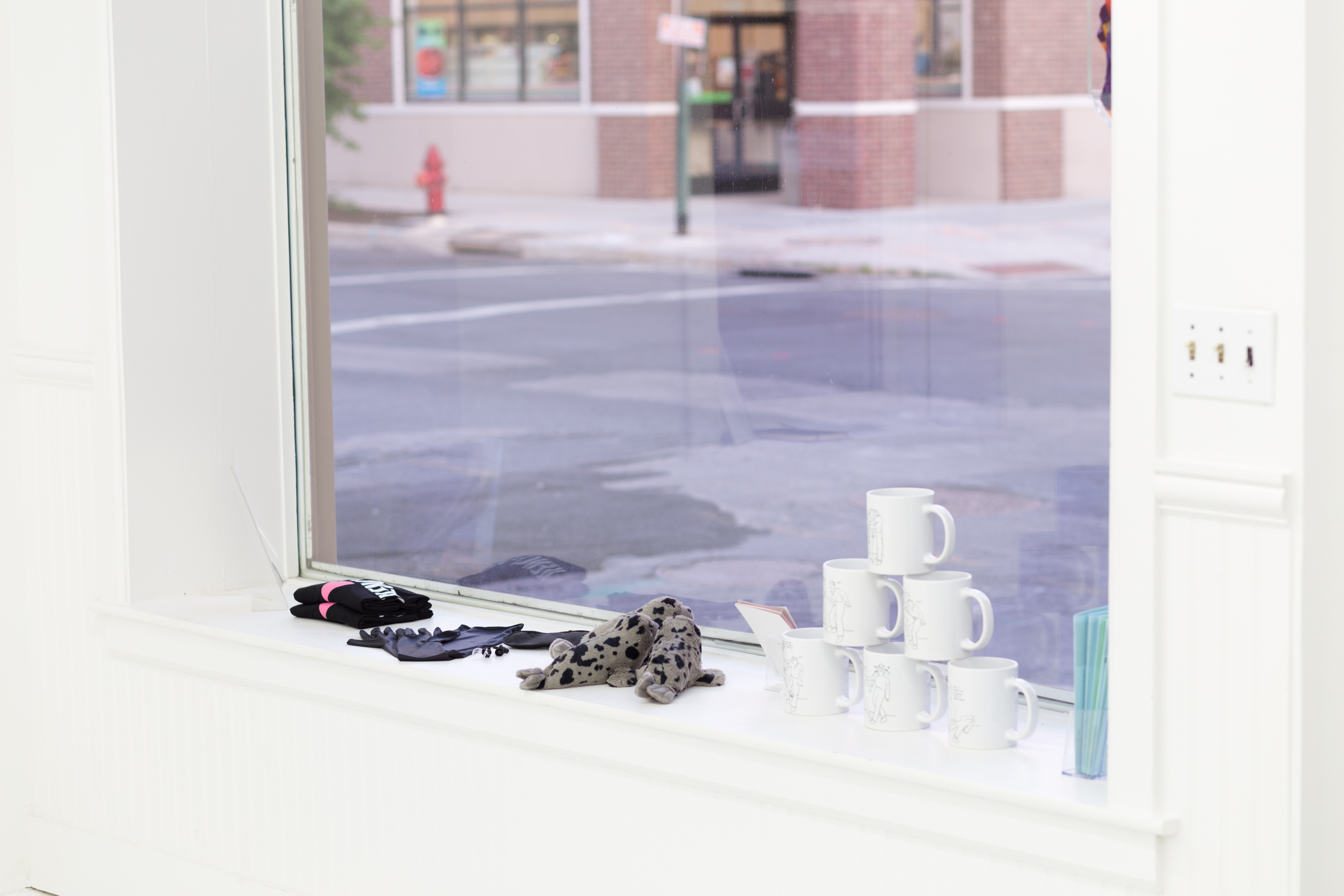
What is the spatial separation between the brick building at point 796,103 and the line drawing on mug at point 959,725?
9.84 meters

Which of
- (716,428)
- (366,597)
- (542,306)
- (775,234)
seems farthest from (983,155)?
(366,597)

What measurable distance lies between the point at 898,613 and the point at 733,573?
322cm

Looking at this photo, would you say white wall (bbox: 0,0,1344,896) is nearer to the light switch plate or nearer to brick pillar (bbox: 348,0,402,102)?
the light switch plate

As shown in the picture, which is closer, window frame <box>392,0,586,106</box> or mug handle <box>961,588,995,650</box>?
mug handle <box>961,588,995,650</box>

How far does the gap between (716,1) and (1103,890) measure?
38.6ft

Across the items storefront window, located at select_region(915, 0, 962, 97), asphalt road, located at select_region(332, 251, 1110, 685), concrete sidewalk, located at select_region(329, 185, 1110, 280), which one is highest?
storefront window, located at select_region(915, 0, 962, 97)

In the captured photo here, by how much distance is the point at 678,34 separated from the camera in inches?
509

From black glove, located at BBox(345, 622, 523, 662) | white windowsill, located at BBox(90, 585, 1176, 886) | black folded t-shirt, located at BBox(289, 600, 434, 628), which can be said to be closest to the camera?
white windowsill, located at BBox(90, 585, 1176, 886)

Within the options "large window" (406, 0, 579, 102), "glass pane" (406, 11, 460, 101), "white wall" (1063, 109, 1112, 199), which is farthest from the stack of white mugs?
"glass pane" (406, 11, 460, 101)

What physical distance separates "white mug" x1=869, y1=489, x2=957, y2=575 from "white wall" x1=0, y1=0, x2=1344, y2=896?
11.9 inches

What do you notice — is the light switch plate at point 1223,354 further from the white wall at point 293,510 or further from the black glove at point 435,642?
the black glove at point 435,642

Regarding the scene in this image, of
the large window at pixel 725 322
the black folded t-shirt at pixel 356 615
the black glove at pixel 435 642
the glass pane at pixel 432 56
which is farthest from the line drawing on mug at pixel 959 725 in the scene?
the glass pane at pixel 432 56

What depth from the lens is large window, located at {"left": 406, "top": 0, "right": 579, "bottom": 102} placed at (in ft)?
44.5

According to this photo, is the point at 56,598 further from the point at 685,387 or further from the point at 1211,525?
the point at 685,387
